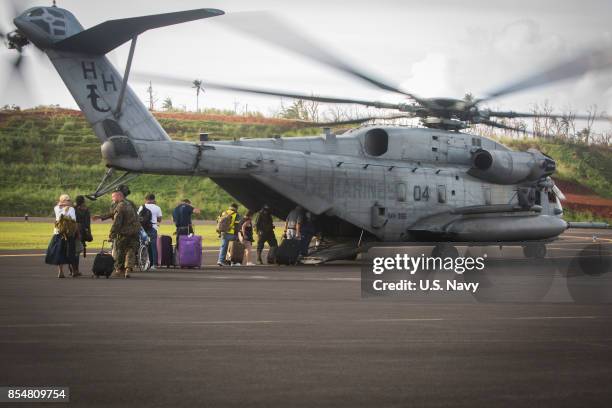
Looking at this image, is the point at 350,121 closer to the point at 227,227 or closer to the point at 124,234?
the point at 227,227

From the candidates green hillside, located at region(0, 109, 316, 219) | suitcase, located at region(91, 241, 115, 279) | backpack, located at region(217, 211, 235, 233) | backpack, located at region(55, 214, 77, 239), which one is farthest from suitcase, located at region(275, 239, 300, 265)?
green hillside, located at region(0, 109, 316, 219)

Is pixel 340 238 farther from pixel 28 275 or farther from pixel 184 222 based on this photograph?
pixel 28 275

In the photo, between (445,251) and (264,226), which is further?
(445,251)

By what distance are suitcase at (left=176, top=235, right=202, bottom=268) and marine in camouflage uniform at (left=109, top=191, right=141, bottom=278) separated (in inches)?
134

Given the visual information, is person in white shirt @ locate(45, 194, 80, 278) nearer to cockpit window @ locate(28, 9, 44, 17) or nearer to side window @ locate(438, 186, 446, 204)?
cockpit window @ locate(28, 9, 44, 17)

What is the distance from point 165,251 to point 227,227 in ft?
5.99

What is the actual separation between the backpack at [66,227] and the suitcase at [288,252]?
821cm

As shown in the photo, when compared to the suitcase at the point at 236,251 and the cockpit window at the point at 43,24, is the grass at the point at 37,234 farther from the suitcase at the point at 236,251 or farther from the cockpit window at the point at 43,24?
the cockpit window at the point at 43,24

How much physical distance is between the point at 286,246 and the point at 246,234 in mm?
1158

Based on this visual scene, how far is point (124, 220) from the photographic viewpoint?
829 inches

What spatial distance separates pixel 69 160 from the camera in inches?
2842

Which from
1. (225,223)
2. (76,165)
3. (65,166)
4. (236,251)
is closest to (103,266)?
(225,223)

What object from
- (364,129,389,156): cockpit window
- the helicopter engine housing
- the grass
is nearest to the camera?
(364,129,389,156): cockpit window

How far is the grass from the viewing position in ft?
122
